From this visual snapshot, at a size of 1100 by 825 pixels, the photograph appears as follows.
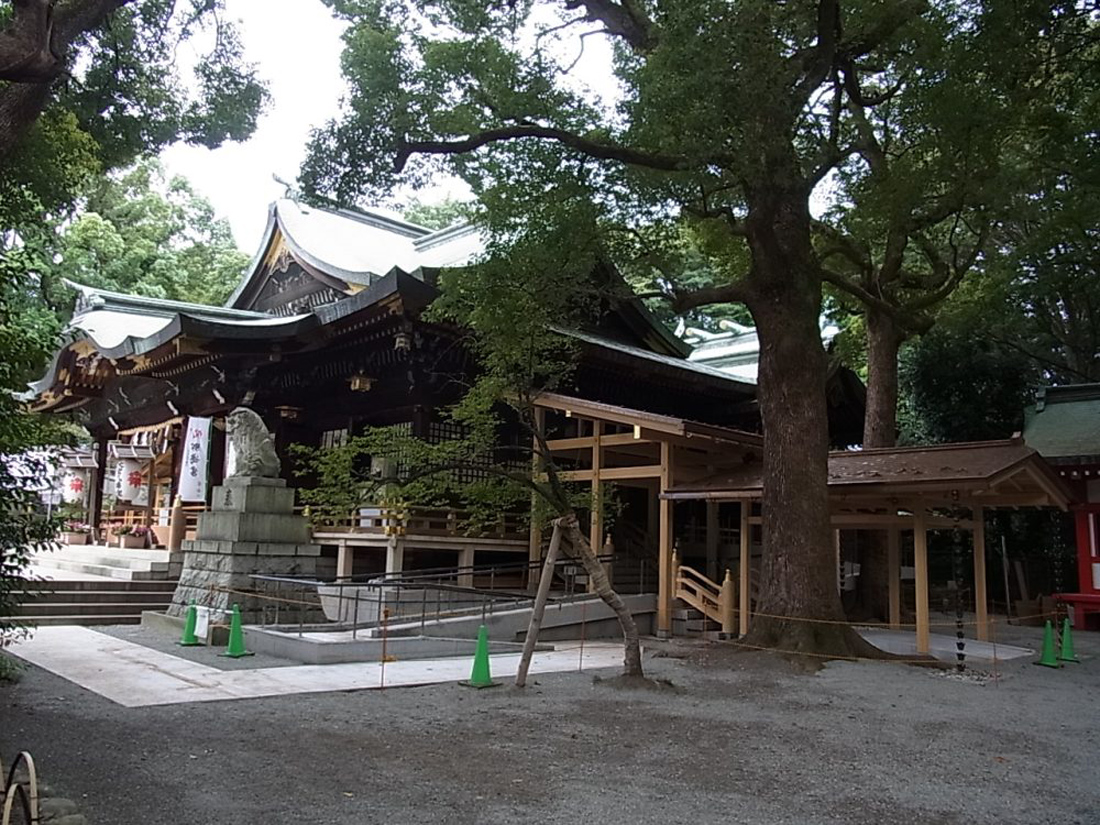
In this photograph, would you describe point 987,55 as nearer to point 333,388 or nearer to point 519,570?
point 519,570

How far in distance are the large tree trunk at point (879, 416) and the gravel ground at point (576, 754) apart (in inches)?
345

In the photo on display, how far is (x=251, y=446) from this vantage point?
553 inches

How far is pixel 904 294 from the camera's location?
1938 cm

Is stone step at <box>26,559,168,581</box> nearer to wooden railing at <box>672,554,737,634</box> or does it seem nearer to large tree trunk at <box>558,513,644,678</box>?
wooden railing at <box>672,554,737,634</box>

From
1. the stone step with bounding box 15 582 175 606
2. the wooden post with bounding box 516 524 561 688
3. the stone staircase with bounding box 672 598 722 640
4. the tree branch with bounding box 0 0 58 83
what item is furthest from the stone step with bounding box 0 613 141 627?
the tree branch with bounding box 0 0 58 83

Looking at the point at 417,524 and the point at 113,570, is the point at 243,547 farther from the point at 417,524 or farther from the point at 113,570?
the point at 113,570

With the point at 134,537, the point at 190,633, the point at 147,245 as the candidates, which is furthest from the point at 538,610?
the point at 147,245

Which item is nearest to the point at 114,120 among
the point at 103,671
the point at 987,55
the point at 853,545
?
the point at 103,671

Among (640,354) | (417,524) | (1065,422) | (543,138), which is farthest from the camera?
(1065,422)

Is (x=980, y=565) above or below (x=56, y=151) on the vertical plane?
below

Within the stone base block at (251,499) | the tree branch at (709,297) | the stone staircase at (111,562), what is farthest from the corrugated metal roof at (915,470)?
the stone staircase at (111,562)

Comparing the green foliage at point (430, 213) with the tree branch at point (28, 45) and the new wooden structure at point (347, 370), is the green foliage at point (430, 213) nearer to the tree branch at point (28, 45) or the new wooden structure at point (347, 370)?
the new wooden structure at point (347, 370)

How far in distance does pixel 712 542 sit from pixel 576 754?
12.2m

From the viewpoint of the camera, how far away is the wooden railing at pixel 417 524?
47.5 feet
